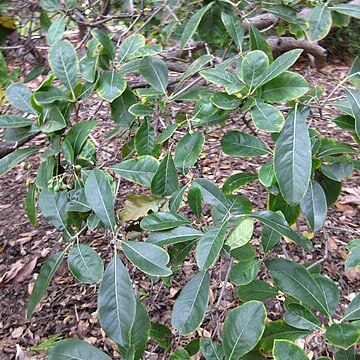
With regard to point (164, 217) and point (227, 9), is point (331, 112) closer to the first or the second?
point (227, 9)

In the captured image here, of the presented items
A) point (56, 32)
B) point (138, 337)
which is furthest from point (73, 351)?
point (56, 32)

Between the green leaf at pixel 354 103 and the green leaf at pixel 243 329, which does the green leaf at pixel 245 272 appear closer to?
the green leaf at pixel 243 329

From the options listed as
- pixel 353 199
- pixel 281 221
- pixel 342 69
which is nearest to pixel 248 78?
pixel 281 221

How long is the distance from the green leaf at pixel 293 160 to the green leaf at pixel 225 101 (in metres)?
0.10

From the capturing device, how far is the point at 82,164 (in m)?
0.97

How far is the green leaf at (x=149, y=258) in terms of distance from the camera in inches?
29.4

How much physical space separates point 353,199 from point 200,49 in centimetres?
102

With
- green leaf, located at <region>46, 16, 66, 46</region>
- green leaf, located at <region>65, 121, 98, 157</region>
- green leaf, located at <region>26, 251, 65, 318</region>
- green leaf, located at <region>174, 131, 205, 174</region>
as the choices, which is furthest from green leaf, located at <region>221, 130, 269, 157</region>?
green leaf, located at <region>46, 16, 66, 46</region>

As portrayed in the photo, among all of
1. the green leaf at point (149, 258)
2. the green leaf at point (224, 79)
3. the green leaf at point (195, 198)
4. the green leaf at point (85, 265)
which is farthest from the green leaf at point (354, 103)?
the green leaf at point (85, 265)

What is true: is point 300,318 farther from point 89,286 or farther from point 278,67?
point 89,286

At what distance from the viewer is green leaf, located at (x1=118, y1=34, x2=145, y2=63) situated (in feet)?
3.27

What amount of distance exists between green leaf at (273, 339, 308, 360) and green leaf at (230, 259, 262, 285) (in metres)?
0.21

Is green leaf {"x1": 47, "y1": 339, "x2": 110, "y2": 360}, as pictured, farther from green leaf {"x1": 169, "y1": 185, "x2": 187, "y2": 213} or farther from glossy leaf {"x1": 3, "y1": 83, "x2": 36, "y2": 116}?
glossy leaf {"x1": 3, "y1": 83, "x2": 36, "y2": 116}

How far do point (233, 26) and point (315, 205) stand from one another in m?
0.44
